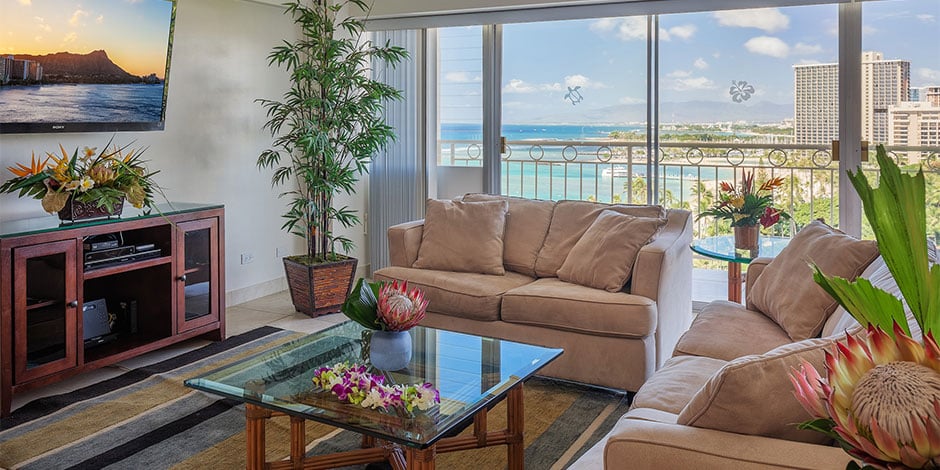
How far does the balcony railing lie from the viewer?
502cm

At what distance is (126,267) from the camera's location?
3744 millimetres

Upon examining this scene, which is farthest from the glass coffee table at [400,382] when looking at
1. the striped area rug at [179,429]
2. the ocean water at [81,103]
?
the ocean water at [81,103]

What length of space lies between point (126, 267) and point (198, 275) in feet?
1.59

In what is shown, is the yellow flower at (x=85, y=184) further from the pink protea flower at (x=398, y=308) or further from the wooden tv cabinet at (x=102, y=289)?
the pink protea flower at (x=398, y=308)

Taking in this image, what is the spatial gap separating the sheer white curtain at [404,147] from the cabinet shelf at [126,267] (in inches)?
88.4

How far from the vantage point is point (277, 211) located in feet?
18.1

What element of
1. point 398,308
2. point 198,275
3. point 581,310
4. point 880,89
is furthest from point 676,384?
point 880,89

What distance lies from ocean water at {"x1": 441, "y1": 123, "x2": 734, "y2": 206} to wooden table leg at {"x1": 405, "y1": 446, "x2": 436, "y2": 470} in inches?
142

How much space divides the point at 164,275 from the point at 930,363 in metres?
3.85

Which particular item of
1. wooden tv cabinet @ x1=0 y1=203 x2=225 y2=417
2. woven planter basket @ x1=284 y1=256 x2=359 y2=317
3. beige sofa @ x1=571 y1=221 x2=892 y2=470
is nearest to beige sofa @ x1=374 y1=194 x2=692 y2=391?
woven planter basket @ x1=284 y1=256 x2=359 y2=317

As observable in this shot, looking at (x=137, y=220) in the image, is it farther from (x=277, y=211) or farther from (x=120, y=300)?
(x=277, y=211)

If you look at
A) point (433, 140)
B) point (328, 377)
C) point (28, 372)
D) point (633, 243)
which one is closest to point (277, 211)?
point (433, 140)

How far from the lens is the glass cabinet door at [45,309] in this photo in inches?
126

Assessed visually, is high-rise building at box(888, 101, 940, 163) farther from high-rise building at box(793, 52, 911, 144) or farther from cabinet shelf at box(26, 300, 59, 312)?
cabinet shelf at box(26, 300, 59, 312)
